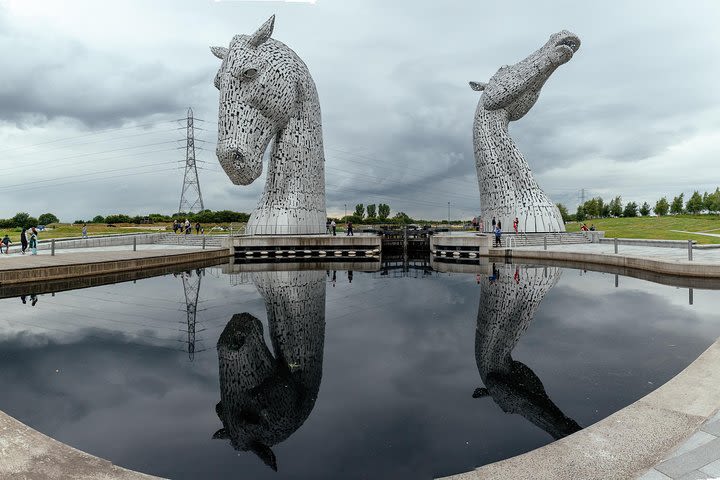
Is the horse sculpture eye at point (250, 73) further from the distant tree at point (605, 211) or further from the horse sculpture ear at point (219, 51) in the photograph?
the distant tree at point (605, 211)

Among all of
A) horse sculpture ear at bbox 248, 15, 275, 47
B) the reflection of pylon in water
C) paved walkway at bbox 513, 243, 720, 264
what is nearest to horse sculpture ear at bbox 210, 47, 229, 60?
horse sculpture ear at bbox 248, 15, 275, 47

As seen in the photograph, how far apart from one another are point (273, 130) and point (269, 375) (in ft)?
60.1

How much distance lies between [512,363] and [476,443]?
7.07ft

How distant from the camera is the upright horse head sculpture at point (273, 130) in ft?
65.2

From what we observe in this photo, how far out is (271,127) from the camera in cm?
2134

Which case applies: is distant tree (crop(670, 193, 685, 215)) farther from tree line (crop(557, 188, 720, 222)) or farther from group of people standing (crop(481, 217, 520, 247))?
group of people standing (crop(481, 217, 520, 247))

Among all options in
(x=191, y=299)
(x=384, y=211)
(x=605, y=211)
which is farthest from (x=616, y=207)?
(x=191, y=299)

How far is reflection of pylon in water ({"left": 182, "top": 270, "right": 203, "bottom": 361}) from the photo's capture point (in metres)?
6.86

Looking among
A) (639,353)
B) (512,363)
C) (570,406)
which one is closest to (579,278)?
(639,353)

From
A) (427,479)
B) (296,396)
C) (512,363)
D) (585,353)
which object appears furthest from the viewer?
(585,353)

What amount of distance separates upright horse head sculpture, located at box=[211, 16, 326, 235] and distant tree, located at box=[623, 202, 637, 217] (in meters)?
85.0

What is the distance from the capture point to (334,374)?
539cm

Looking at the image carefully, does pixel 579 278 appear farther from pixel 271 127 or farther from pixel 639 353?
pixel 271 127

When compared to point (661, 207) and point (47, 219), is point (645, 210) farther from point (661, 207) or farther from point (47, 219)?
point (47, 219)
